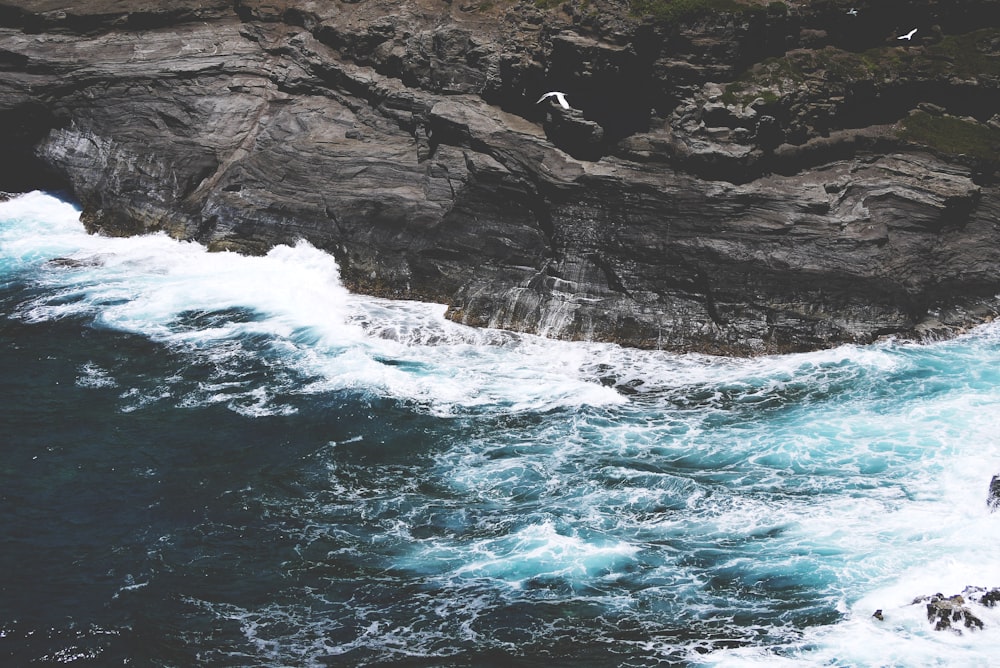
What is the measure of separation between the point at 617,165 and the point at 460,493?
1339 centimetres

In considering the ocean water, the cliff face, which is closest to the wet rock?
the ocean water

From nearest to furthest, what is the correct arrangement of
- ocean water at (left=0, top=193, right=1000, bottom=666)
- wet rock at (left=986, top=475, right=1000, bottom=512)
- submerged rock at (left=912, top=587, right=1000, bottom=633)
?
submerged rock at (left=912, top=587, right=1000, bottom=633), ocean water at (left=0, top=193, right=1000, bottom=666), wet rock at (left=986, top=475, right=1000, bottom=512)

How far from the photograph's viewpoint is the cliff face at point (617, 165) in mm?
28781

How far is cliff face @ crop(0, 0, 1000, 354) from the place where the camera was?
2878 cm

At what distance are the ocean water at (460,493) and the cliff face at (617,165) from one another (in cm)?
175

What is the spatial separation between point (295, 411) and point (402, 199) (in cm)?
1040

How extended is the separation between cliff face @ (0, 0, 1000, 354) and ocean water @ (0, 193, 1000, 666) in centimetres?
175

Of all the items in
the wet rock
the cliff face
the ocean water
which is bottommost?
the ocean water

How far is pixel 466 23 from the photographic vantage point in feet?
113

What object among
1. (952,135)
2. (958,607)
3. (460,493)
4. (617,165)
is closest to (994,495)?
(958,607)

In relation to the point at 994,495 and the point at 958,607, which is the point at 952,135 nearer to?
the point at 994,495

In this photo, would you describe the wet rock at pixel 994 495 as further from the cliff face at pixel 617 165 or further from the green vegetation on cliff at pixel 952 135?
the green vegetation on cliff at pixel 952 135

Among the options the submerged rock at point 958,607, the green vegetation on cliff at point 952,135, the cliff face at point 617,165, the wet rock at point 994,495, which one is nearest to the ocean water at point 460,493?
the submerged rock at point 958,607

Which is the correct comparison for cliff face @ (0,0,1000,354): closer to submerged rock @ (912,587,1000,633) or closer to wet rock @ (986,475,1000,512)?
wet rock @ (986,475,1000,512)
